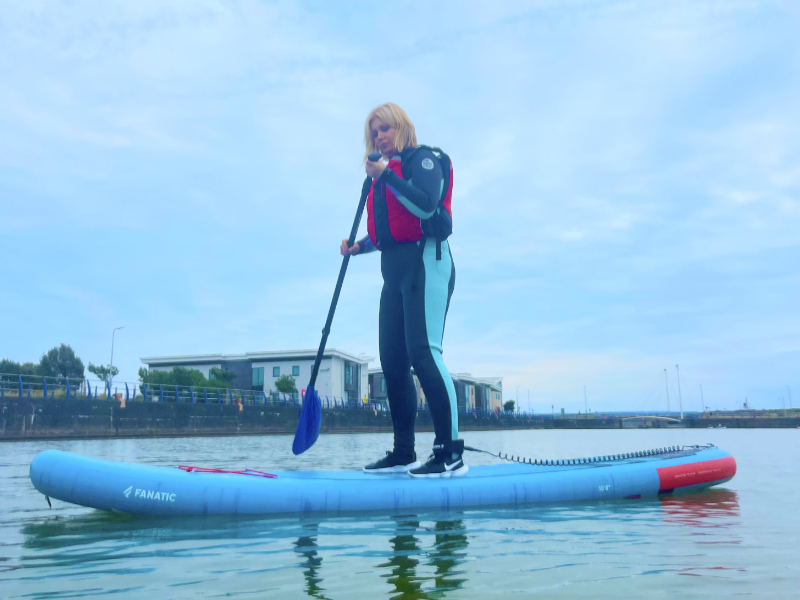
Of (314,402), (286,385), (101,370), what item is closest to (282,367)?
(286,385)

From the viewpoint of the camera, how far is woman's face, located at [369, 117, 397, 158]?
4773mm

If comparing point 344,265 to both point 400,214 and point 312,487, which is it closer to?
point 400,214

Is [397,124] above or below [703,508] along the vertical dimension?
above

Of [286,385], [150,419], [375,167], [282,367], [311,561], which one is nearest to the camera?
[311,561]

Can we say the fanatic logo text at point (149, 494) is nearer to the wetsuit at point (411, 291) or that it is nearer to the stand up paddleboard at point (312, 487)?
the stand up paddleboard at point (312, 487)

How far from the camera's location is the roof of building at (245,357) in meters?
52.4

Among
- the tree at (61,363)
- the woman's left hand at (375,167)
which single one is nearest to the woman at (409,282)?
the woman's left hand at (375,167)

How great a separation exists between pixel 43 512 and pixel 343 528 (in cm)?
209

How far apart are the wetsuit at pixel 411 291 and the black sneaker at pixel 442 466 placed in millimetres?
88

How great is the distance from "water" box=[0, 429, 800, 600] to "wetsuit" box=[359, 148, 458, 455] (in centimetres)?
92

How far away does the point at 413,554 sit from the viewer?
2.87 m

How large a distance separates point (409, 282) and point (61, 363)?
6295 centimetres

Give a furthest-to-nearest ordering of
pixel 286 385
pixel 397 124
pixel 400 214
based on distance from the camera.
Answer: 1. pixel 286 385
2. pixel 397 124
3. pixel 400 214

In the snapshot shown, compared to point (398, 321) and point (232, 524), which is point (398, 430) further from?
point (232, 524)
